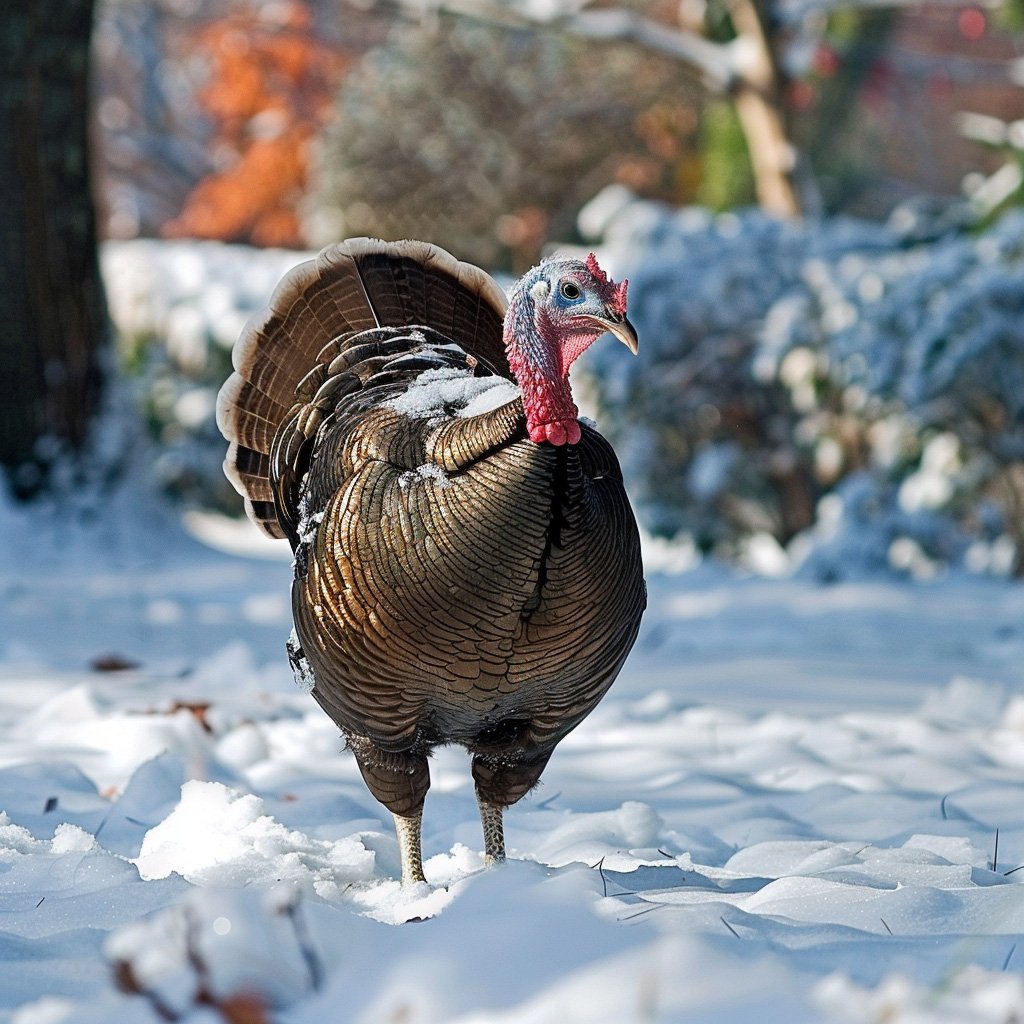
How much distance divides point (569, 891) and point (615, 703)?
2.85 metres

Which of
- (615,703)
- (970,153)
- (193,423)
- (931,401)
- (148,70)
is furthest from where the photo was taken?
(148,70)

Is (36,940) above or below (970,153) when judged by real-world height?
below

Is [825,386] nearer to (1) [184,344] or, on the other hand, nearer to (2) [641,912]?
(1) [184,344]

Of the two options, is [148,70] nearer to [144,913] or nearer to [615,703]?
[615,703]

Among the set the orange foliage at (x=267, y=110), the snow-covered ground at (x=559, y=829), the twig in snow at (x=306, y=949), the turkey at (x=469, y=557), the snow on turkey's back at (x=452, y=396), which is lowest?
the snow-covered ground at (x=559, y=829)

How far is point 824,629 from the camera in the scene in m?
6.02

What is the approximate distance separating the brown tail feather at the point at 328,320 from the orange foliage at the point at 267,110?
1656cm

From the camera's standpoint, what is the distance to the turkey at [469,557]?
2.48m

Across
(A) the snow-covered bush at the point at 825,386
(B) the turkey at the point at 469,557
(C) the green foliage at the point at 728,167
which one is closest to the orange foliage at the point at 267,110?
(C) the green foliage at the point at 728,167

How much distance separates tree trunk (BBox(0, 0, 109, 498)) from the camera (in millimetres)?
6910

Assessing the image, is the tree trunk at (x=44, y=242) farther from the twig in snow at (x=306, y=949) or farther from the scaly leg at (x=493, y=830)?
the twig in snow at (x=306, y=949)

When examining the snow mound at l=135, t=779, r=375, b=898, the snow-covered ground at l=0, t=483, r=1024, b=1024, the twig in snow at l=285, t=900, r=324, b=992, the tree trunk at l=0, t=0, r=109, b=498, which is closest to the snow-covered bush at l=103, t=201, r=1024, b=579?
the snow-covered ground at l=0, t=483, r=1024, b=1024

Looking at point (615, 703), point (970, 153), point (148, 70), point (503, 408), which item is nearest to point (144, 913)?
point (503, 408)

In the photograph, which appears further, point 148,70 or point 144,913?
point 148,70
